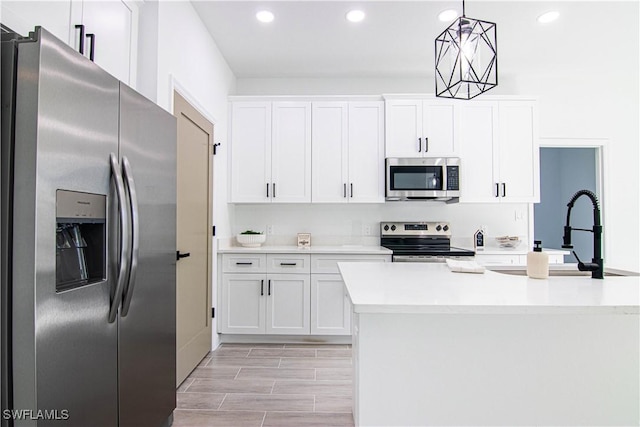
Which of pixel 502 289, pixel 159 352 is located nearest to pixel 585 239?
pixel 502 289

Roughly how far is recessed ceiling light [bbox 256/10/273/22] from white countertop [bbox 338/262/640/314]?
215 centimetres

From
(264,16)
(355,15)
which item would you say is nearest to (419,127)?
(355,15)

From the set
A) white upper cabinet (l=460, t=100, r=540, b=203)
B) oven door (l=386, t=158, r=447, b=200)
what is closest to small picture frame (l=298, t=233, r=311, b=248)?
oven door (l=386, t=158, r=447, b=200)

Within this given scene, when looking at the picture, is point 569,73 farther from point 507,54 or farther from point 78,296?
point 78,296

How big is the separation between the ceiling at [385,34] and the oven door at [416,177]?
103cm

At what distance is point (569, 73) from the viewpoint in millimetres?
4109

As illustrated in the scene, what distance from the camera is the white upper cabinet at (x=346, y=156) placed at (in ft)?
12.4

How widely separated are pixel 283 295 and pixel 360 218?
123 cm

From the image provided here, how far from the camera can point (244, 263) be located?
3.52 m

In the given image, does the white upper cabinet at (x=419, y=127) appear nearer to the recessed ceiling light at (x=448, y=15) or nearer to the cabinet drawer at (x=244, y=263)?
the recessed ceiling light at (x=448, y=15)

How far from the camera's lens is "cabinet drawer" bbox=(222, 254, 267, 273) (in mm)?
3516

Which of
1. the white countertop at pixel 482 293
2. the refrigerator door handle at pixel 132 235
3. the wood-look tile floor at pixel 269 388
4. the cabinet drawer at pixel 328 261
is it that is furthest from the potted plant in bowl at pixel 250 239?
the refrigerator door handle at pixel 132 235

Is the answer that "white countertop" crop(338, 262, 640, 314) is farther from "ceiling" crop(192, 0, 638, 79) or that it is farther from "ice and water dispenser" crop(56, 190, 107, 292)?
"ceiling" crop(192, 0, 638, 79)

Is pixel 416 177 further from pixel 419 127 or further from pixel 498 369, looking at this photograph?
pixel 498 369
